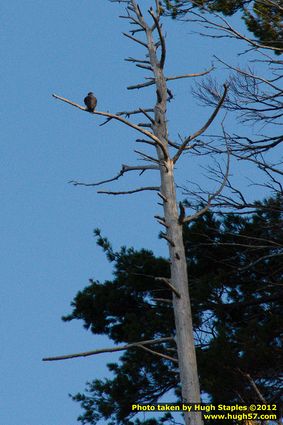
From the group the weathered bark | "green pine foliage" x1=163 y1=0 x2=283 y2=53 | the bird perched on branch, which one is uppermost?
"green pine foliage" x1=163 y1=0 x2=283 y2=53

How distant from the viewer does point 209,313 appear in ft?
47.5

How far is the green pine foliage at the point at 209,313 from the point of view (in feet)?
42.4

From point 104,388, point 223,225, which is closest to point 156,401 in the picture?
point 104,388

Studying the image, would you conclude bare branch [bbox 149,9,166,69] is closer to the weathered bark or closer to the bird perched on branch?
the weathered bark

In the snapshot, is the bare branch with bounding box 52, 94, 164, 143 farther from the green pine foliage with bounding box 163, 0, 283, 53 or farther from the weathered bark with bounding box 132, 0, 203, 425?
the green pine foliage with bounding box 163, 0, 283, 53

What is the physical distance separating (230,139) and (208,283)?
2129 mm

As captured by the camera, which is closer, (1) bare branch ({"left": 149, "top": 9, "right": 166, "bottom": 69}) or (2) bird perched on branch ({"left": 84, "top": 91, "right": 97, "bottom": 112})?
(2) bird perched on branch ({"left": 84, "top": 91, "right": 97, "bottom": 112})

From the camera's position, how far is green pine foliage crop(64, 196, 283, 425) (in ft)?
42.4

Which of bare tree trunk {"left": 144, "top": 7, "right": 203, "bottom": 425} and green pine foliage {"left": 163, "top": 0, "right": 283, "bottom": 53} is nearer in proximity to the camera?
bare tree trunk {"left": 144, "top": 7, "right": 203, "bottom": 425}

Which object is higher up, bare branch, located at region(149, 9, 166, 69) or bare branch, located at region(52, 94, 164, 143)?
bare branch, located at region(149, 9, 166, 69)

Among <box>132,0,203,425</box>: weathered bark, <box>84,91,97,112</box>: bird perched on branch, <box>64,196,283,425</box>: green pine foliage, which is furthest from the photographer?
<box>64,196,283,425</box>: green pine foliage

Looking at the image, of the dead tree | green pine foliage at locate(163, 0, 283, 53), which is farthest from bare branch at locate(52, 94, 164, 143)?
green pine foliage at locate(163, 0, 283, 53)

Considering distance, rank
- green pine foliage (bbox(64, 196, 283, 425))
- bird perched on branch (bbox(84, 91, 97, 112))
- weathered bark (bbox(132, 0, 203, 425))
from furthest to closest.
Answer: green pine foliage (bbox(64, 196, 283, 425)) → bird perched on branch (bbox(84, 91, 97, 112)) → weathered bark (bbox(132, 0, 203, 425))

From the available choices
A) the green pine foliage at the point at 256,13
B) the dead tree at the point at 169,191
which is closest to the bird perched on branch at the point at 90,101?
the dead tree at the point at 169,191
